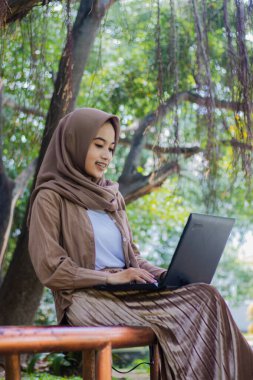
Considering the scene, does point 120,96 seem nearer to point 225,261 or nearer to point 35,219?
point 35,219

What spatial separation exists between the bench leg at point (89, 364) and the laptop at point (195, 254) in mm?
241

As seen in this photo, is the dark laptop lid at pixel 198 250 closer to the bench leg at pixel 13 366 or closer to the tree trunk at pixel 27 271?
the bench leg at pixel 13 366

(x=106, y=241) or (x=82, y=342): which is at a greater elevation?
(x=106, y=241)

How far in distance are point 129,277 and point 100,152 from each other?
59 centimetres

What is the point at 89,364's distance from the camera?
2.69 metres

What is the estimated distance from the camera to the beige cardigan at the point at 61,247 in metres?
2.75

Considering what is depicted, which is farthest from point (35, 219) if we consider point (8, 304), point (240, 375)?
point (8, 304)

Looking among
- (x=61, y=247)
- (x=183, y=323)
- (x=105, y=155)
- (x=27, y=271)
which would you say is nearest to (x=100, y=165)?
(x=105, y=155)

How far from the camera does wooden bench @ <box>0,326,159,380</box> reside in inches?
83.4

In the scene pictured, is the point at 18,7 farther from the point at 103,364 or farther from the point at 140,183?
the point at 140,183

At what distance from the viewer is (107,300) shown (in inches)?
110

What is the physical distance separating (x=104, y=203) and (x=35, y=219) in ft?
1.01

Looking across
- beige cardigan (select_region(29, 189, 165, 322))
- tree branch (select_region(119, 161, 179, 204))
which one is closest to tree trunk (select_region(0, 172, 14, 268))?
tree branch (select_region(119, 161, 179, 204))

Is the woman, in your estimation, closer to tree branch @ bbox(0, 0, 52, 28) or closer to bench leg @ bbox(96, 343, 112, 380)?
bench leg @ bbox(96, 343, 112, 380)
